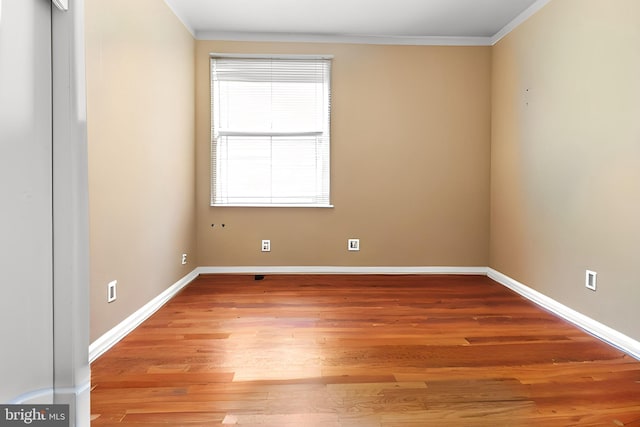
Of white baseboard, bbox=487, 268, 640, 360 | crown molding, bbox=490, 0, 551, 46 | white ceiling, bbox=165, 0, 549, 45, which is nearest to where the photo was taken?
white baseboard, bbox=487, 268, 640, 360

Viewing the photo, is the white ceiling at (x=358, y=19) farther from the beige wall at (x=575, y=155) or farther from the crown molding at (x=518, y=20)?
the beige wall at (x=575, y=155)

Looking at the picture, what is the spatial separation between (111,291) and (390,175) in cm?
284

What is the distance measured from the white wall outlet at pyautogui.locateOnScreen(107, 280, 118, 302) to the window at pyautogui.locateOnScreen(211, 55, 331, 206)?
171 cm

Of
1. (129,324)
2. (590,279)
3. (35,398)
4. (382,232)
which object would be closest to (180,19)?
(129,324)

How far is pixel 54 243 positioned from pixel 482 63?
4.18 m

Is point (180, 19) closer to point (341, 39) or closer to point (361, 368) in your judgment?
point (341, 39)

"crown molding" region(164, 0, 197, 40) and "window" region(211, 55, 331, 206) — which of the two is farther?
"window" region(211, 55, 331, 206)

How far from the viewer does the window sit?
368 centimetres

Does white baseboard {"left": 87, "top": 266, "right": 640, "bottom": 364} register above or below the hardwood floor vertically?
above

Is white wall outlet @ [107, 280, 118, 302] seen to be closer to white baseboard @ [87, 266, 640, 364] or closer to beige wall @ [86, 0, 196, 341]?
beige wall @ [86, 0, 196, 341]

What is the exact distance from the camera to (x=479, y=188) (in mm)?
3818

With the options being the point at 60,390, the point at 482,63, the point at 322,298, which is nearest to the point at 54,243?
the point at 60,390

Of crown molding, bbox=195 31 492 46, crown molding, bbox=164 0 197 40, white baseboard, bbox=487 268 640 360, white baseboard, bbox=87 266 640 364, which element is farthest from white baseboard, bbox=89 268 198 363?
white baseboard, bbox=487 268 640 360

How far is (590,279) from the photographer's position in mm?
2379
